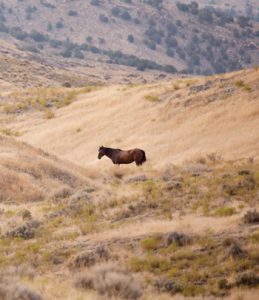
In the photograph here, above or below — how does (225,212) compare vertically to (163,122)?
above

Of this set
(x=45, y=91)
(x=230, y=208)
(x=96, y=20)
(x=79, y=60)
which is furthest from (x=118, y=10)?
(x=230, y=208)

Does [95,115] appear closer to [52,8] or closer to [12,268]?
[12,268]

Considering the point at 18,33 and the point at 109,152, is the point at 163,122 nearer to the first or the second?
the point at 109,152

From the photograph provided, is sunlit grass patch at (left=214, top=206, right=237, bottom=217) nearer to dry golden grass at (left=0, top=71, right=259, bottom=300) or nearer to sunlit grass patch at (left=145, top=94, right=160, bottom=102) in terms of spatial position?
dry golden grass at (left=0, top=71, right=259, bottom=300)

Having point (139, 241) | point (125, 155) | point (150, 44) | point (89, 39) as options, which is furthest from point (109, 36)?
point (139, 241)

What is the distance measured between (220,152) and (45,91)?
3268 cm

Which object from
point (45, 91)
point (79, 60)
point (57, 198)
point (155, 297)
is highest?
point (155, 297)

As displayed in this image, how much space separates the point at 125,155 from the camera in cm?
3503

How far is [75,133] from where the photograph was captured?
46.2m

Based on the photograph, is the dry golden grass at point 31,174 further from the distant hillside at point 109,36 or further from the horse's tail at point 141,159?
the distant hillside at point 109,36

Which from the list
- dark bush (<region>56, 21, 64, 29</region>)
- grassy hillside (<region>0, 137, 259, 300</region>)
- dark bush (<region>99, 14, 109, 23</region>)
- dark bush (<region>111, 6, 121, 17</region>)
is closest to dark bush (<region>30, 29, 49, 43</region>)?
dark bush (<region>56, 21, 64, 29</region>)

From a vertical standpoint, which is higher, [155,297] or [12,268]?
[155,297]

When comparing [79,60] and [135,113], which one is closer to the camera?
[135,113]

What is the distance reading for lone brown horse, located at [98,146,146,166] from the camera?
1359 inches
